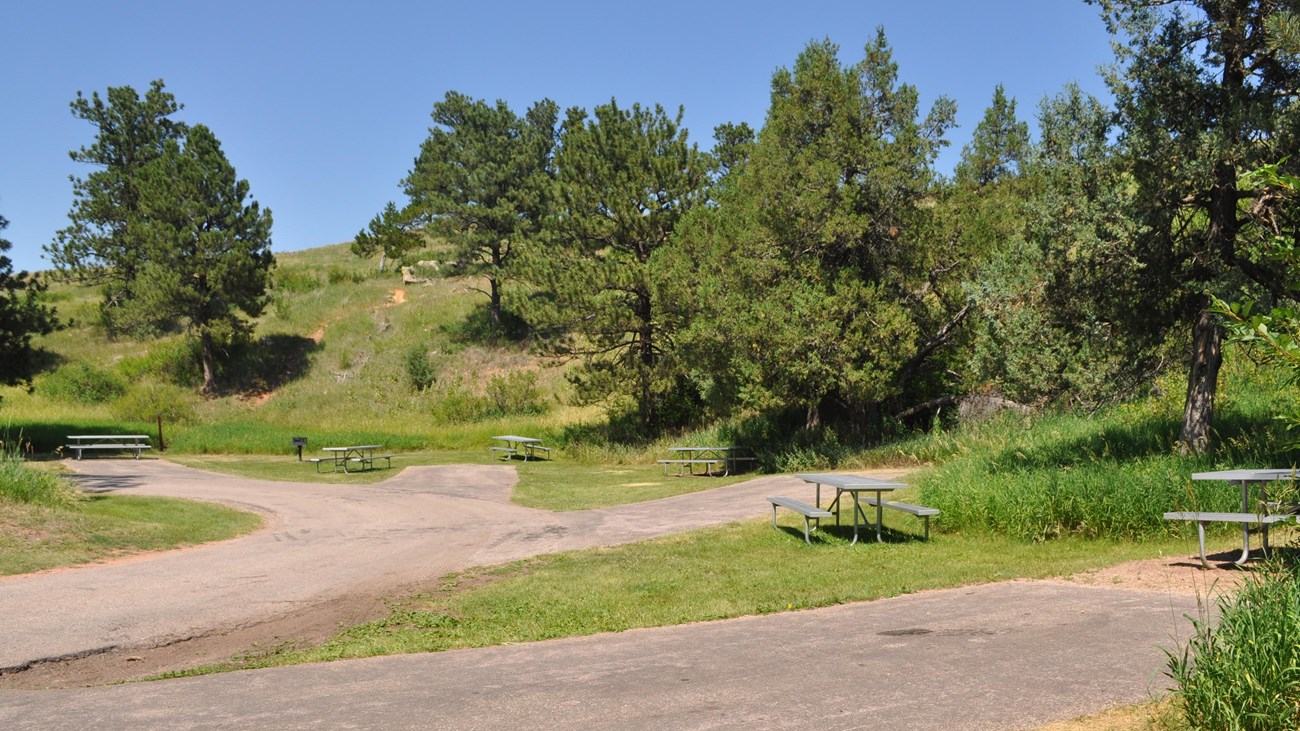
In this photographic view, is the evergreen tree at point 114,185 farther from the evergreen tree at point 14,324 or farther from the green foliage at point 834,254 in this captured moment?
the green foliage at point 834,254

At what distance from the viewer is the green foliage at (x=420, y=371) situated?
156 feet

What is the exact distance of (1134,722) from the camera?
5066 millimetres

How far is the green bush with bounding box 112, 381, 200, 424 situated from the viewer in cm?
4312

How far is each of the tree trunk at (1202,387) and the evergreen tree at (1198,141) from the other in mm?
14

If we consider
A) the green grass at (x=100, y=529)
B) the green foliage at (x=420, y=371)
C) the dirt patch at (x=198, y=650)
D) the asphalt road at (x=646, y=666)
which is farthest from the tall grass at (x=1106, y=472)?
the green foliage at (x=420, y=371)

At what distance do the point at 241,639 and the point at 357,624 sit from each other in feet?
3.59

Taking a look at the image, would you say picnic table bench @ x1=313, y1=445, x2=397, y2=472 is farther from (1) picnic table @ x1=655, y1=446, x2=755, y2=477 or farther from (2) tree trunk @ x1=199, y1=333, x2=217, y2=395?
(2) tree trunk @ x1=199, y1=333, x2=217, y2=395

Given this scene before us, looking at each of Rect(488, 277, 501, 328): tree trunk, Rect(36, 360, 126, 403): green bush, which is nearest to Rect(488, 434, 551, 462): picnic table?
Rect(488, 277, 501, 328): tree trunk

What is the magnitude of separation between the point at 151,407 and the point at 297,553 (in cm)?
3469

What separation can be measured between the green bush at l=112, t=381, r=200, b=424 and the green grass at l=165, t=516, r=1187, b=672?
120 ft

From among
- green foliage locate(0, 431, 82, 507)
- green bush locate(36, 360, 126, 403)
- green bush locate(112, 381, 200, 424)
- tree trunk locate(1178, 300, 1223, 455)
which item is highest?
green bush locate(36, 360, 126, 403)

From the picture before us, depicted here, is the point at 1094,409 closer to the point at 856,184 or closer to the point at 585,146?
the point at 856,184

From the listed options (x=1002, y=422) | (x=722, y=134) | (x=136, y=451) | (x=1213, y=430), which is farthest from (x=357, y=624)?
(x=722, y=134)

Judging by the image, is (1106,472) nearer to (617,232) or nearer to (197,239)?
(617,232)
